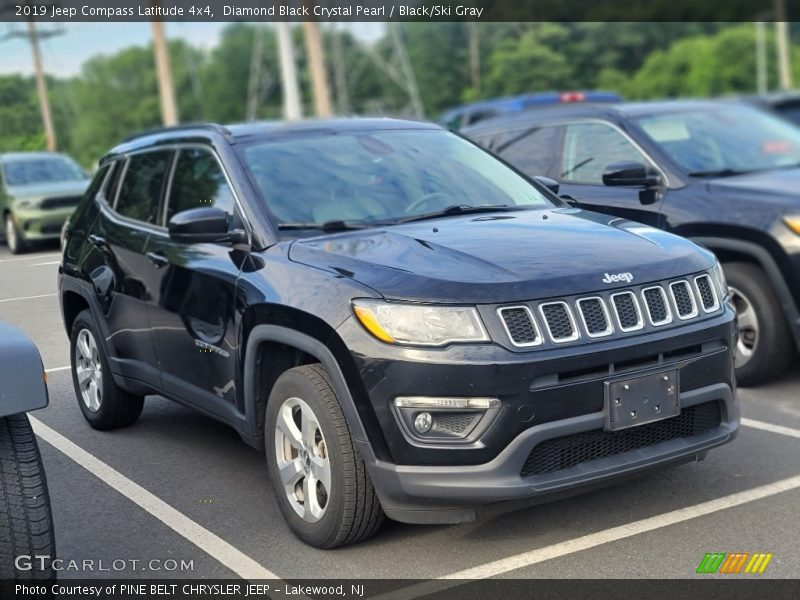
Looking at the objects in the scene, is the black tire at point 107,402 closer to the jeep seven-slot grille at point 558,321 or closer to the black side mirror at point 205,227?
the black side mirror at point 205,227

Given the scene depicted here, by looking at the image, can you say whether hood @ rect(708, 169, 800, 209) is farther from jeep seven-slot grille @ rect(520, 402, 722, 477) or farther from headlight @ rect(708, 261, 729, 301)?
jeep seven-slot grille @ rect(520, 402, 722, 477)

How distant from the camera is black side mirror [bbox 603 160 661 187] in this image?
7172mm

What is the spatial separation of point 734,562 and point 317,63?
93.8 feet

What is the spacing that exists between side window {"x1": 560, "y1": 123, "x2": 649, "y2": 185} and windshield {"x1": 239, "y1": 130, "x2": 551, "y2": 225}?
2.18 metres

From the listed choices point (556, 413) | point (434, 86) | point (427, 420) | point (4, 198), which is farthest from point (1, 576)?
point (434, 86)

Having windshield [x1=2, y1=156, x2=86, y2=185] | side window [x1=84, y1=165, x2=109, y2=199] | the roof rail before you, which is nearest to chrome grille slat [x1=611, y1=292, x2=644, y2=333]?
the roof rail

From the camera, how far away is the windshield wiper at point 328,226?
507 cm

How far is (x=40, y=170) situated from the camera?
18.2m

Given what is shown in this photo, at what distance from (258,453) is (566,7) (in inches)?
3023

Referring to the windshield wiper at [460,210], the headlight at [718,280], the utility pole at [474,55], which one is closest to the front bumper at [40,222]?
the windshield wiper at [460,210]

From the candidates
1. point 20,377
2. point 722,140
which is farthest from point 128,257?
point 722,140

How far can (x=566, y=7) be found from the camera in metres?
78.9

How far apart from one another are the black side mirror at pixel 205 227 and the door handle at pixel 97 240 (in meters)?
1.47

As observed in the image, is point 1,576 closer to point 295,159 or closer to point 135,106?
point 295,159
